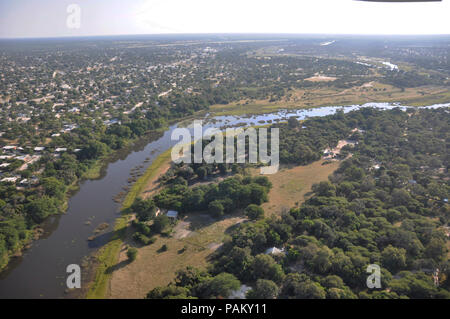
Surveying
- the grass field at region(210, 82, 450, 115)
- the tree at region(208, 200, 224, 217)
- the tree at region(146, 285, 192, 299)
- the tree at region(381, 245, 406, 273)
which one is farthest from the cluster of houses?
the grass field at region(210, 82, 450, 115)

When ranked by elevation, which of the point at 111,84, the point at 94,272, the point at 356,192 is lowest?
the point at 94,272

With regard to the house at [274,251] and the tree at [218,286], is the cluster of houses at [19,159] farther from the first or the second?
the house at [274,251]

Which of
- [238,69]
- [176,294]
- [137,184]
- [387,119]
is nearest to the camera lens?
[176,294]

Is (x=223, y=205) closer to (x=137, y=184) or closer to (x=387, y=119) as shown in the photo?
(x=137, y=184)

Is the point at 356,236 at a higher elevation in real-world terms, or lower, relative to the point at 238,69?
lower

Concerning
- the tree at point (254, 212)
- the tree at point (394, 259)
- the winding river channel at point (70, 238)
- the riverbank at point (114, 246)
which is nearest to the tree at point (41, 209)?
the winding river channel at point (70, 238)

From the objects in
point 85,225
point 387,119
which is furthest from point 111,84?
point 387,119

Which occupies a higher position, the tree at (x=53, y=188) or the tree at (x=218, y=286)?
the tree at (x=53, y=188)
